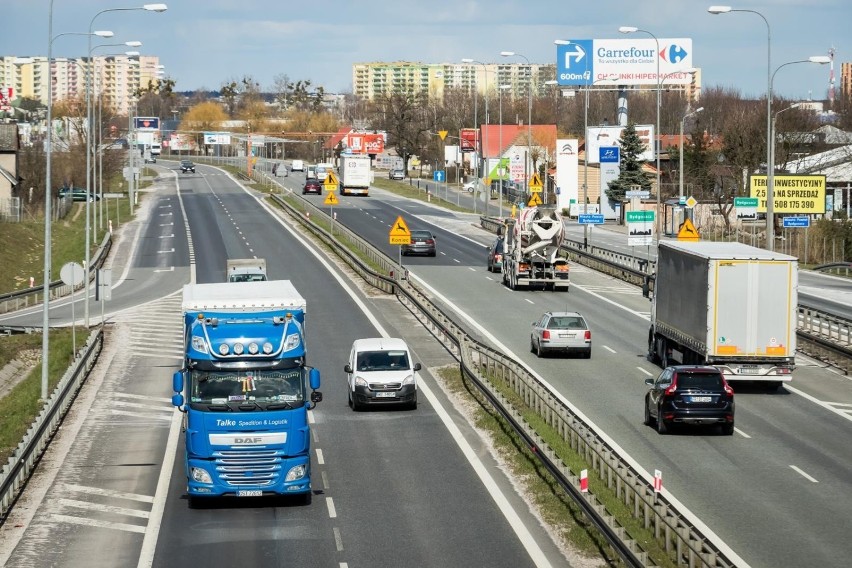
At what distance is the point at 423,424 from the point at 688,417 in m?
6.33

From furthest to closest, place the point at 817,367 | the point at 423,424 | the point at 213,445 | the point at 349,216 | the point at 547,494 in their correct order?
the point at 349,216, the point at 817,367, the point at 423,424, the point at 547,494, the point at 213,445

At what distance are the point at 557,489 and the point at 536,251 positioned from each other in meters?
35.1

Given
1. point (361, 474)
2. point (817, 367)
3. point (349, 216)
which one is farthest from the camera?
point (349, 216)

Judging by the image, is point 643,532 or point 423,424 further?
point 423,424

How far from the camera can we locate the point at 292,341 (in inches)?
907

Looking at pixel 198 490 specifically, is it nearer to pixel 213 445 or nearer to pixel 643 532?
pixel 213 445

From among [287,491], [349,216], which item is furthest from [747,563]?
[349,216]

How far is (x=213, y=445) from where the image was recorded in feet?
73.2

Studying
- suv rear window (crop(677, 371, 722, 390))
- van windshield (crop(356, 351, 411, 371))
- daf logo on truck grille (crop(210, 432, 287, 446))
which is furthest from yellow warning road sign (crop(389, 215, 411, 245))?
daf logo on truck grille (crop(210, 432, 287, 446))

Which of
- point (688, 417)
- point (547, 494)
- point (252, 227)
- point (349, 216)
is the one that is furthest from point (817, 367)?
point (349, 216)

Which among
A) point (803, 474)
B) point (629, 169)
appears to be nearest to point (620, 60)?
point (629, 169)

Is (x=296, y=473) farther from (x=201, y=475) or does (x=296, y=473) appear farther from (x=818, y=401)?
(x=818, y=401)

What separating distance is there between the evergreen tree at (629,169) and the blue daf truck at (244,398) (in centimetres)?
8933

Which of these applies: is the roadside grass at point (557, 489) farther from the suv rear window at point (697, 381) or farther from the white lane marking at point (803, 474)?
the white lane marking at point (803, 474)
